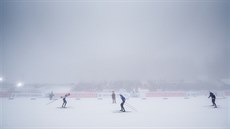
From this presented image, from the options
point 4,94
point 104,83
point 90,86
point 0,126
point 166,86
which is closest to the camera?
point 0,126

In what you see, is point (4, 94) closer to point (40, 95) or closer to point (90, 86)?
point (40, 95)

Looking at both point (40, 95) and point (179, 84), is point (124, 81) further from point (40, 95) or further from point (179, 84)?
point (40, 95)

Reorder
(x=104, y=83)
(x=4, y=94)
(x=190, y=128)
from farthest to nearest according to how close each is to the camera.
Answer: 1. (x=104, y=83)
2. (x=4, y=94)
3. (x=190, y=128)

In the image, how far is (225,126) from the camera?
33.3 ft

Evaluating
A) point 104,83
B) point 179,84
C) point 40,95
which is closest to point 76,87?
point 104,83

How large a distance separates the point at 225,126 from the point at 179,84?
65859 millimetres

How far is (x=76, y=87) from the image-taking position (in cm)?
7550

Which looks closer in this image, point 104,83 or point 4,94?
point 4,94

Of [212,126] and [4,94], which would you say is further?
[4,94]

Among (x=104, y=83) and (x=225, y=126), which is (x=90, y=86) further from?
(x=225, y=126)

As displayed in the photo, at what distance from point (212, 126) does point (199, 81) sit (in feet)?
248

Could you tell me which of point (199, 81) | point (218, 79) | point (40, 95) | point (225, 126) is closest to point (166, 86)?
point (199, 81)

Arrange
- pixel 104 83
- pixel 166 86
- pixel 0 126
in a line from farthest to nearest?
1. pixel 104 83
2. pixel 166 86
3. pixel 0 126

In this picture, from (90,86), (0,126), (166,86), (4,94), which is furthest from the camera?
(90,86)
